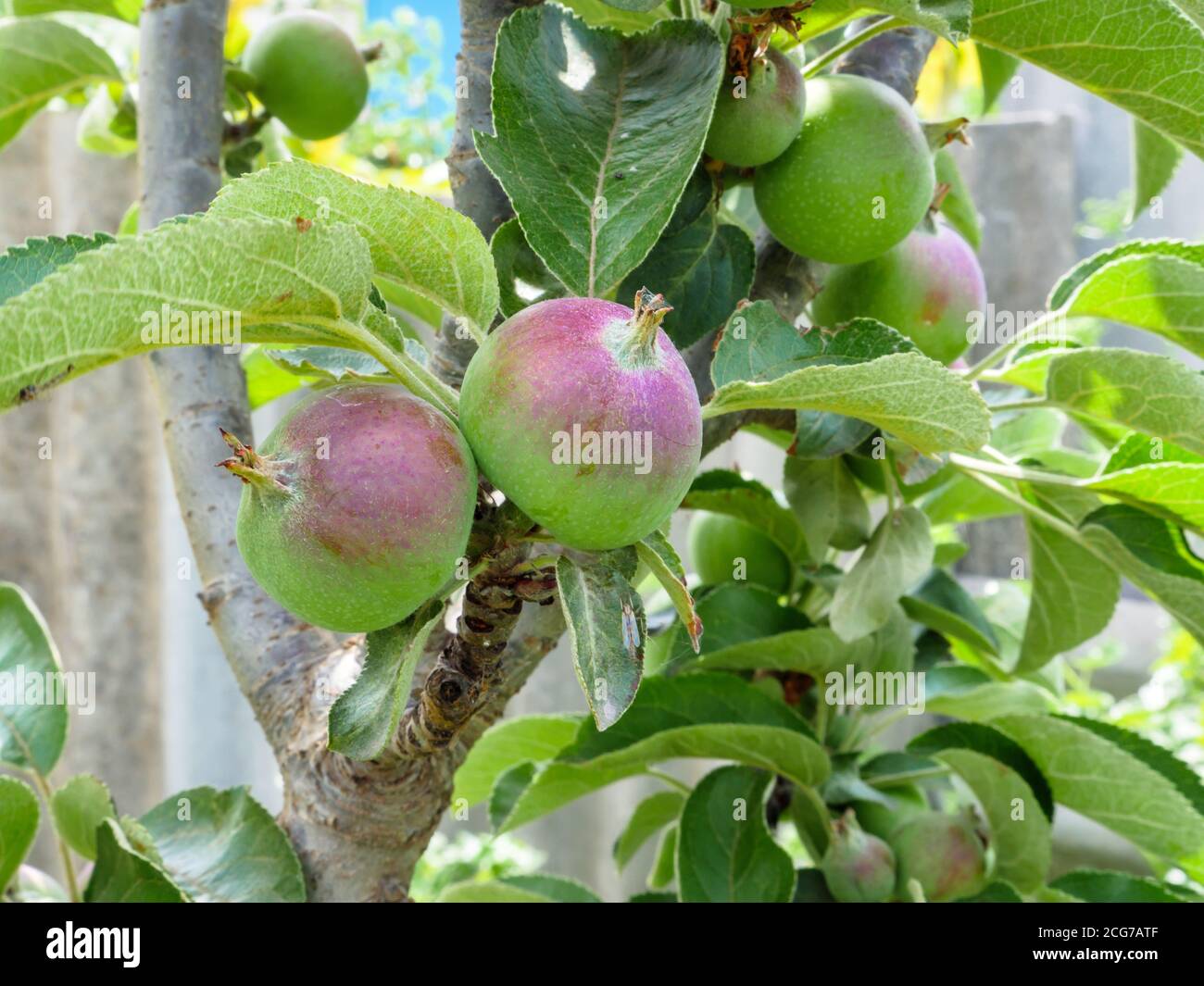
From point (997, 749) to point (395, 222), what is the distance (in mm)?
507

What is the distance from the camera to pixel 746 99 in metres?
0.47

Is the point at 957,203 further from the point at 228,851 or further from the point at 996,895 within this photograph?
the point at 228,851

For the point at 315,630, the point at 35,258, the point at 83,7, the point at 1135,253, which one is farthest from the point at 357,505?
the point at 83,7

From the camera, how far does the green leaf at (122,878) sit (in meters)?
0.56

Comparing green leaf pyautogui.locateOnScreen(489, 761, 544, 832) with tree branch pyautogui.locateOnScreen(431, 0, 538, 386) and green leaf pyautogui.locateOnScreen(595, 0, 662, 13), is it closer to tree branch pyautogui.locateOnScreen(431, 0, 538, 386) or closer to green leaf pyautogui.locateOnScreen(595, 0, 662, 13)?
tree branch pyautogui.locateOnScreen(431, 0, 538, 386)

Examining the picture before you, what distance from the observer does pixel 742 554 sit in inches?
30.5

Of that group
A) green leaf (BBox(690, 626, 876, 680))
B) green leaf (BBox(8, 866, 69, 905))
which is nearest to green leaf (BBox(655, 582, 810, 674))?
green leaf (BBox(690, 626, 876, 680))

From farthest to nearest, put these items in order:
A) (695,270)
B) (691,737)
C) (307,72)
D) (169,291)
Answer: (307,72), (691,737), (695,270), (169,291)

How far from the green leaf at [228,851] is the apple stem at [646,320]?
1.21 feet

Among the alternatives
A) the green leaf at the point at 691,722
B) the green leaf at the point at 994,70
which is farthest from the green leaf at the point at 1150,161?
the green leaf at the point at 691,722

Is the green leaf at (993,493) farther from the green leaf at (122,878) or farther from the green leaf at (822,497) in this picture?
the green leaf at (122,878)

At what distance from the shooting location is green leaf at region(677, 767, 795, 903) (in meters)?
0.67

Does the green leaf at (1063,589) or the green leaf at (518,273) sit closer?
the green leaf at (518,273)
